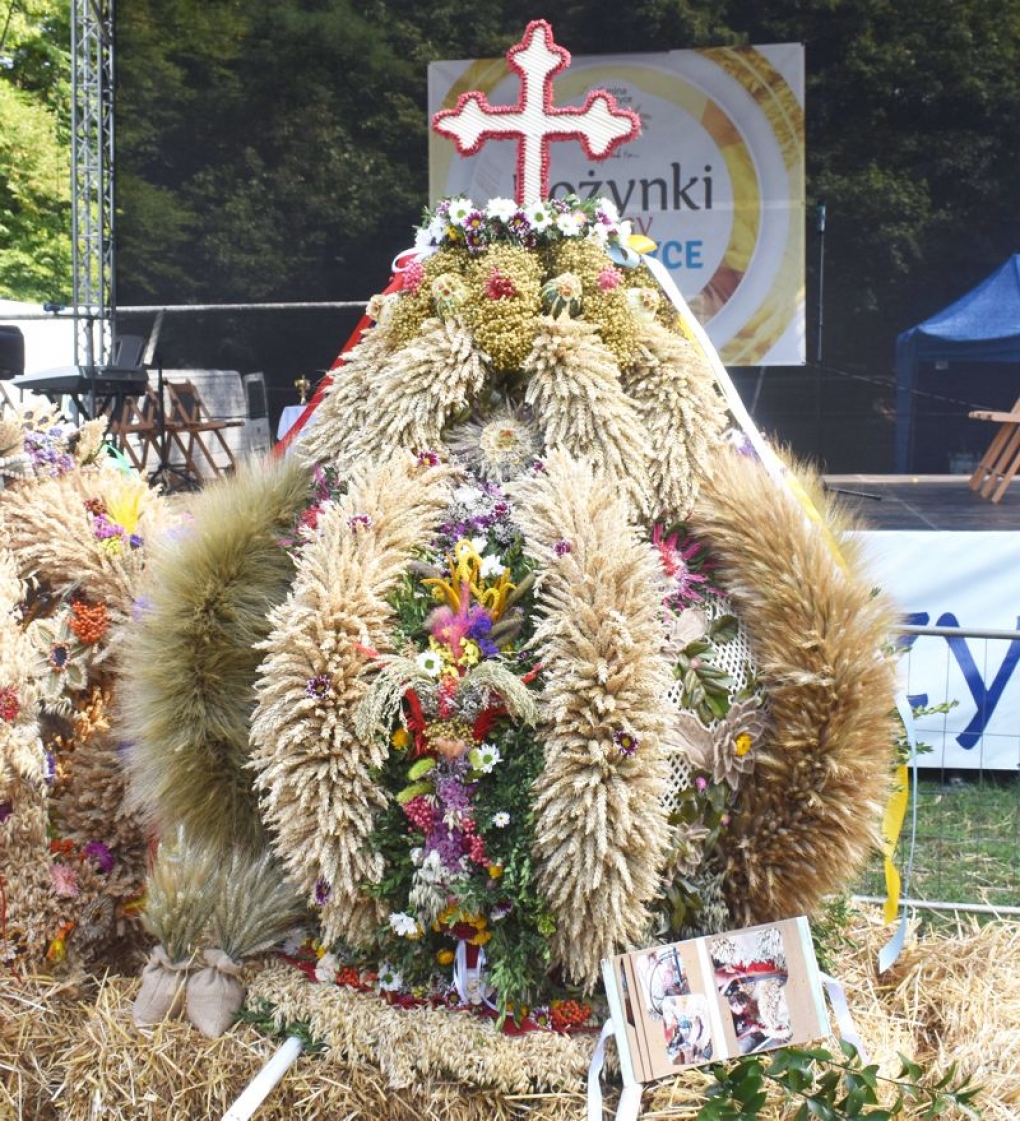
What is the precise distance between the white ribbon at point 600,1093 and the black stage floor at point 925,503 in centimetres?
345

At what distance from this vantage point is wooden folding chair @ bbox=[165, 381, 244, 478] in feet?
26.1

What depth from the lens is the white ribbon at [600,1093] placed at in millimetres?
1789

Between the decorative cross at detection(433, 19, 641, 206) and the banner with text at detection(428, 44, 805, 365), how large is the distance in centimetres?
479

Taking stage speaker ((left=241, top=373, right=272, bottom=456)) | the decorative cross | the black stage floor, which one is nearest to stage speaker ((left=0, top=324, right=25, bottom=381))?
stage speaker ((left=241, top=373, right=272, bottom=456))

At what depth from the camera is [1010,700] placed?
4.69 meters

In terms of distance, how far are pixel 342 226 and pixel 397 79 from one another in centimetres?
91

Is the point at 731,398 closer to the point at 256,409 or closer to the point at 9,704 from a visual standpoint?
the point at 9,704

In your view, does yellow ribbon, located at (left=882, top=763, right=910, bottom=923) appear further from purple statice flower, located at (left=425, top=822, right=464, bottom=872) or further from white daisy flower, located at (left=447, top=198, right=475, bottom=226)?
white daisy flower, located at (left=447, top=198, right=475, bottom=226)

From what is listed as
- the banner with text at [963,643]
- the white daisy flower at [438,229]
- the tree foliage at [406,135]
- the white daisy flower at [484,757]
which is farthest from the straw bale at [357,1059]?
the tree foliage at [406,135]

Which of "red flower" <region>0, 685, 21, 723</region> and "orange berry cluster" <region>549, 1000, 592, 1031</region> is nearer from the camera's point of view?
"orange berry cluster" <region>549, 1000, 592, 1031</region>

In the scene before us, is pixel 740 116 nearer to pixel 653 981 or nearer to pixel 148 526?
pixel 148 526

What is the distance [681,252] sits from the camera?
7.04 metres

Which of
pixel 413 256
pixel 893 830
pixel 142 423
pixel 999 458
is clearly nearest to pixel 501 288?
pixel 413 256

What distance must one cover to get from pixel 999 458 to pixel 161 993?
18.1 ft
